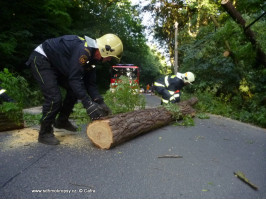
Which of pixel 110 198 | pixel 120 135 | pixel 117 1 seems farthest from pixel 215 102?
pixel 117 1

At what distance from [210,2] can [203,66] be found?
3031mm

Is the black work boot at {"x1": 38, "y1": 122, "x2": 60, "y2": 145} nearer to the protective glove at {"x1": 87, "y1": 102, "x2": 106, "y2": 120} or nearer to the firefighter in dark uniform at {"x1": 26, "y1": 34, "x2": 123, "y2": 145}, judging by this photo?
the firefighter in dark uniform at {"x1": 26, "y1": 34, "x2": 123, "y2": 145}

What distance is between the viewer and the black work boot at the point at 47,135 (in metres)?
3.51

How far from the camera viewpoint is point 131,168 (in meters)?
2.68

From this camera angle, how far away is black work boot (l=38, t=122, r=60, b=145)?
351 cm

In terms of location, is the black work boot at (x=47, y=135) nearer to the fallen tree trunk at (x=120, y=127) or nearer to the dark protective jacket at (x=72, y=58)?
the fallen tree trunk at (x=120, y=127)

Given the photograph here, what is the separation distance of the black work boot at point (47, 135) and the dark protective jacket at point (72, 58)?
0.73 m

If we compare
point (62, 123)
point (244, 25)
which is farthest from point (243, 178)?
point (244, 25)

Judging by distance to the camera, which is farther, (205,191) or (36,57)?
(36,57)

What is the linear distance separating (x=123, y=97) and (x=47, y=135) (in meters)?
2.01

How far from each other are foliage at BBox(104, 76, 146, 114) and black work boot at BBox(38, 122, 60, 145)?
1751mm

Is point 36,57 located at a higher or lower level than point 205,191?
higher

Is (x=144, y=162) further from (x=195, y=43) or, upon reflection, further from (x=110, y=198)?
(x=195, y=43)

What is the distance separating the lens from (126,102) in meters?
5.16
